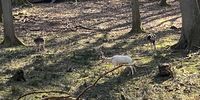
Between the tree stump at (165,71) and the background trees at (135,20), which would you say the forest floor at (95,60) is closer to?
the tree stump at (165,71)

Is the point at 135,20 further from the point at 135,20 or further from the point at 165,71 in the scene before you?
the point at 165,71

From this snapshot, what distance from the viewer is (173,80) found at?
31.8 feet

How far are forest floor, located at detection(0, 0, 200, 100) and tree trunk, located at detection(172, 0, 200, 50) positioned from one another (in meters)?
0.57

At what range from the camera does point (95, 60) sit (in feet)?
38.9

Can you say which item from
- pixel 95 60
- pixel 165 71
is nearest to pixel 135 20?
pixel 95 60

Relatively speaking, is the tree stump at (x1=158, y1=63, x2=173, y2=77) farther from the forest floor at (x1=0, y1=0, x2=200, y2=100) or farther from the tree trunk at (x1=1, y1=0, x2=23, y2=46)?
the tree trunk at (x1=1, y1=0, x2=23, y2=46)

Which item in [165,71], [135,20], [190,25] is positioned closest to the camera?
[165,71]

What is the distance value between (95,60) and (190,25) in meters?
3.28

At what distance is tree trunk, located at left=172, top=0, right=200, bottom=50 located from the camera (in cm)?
1302

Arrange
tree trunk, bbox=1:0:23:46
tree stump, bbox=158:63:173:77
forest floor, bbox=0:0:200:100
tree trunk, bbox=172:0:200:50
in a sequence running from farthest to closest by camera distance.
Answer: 1. tree trunk, bbox=1:0:23:46
2. tree trunk, bbox=172:0:200:50
3. tree stump, bbox=158:63:173:77
4. forest floor, bbox=0:0:200:100

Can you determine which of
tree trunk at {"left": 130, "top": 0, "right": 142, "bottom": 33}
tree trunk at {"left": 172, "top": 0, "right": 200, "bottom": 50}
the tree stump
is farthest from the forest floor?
tree trunk at {"left": 172, "top": 0, "right": 200, "bottom": 50}

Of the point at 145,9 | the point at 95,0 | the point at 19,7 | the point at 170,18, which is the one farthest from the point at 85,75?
the point at 95,0

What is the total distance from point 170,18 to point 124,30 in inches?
165

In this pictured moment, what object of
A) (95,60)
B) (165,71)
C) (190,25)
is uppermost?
(190,25)
